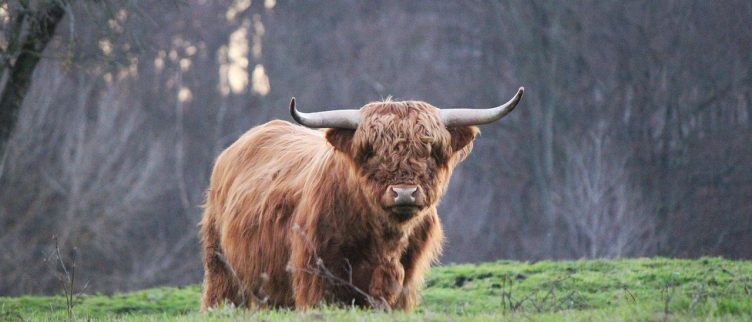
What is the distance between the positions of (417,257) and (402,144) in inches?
38.4

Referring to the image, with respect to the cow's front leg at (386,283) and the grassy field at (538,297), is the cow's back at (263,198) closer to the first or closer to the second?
the grassy field at (538,297)

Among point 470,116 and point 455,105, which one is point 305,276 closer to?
point 470,116

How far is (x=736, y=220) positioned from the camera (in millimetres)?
26750

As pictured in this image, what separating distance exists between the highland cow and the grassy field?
15.1 inches

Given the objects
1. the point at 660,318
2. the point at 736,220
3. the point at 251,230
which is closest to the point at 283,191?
the point at 251,230

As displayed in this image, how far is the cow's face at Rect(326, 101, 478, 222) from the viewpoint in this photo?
8164mm

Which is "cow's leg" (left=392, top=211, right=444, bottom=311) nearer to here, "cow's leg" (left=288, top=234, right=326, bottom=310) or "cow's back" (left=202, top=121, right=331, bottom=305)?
"cow's leg" (left=288, top=234, right=326, bottom=310)

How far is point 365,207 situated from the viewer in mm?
8508

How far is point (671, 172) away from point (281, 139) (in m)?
20.5

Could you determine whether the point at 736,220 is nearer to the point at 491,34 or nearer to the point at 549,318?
the point at 491,34

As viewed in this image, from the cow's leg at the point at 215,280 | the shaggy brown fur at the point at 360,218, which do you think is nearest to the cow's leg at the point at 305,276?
the shaggy brown fur at the point at 360,218

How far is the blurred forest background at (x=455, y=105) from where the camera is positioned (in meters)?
28.8

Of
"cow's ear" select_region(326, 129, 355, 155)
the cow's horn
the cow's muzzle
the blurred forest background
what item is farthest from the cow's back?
the blurred forest background

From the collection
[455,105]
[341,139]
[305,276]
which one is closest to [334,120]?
[341,139]
